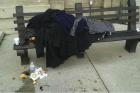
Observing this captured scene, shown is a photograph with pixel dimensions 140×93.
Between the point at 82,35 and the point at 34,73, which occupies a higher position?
the point at 82,35

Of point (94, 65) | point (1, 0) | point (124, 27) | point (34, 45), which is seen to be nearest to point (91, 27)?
point (94, 65)

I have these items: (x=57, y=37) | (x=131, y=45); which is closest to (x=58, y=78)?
(x=57, y=37)

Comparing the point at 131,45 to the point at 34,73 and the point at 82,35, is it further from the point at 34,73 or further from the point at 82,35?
the point at 34,73

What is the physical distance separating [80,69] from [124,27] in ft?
7.40

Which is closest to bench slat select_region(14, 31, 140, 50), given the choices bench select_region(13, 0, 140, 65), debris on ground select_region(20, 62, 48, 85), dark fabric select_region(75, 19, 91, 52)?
bench select_region(13, 0, 140, 65)

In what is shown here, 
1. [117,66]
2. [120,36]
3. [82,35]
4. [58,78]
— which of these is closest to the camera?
[58,78]

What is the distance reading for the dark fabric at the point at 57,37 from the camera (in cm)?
385

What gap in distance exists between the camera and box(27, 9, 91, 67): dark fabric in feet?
12.6

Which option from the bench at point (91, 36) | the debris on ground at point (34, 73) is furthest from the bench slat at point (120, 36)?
the debris on ground at point (34, 73)

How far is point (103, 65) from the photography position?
13.9 feet

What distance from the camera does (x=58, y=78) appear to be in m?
3.84

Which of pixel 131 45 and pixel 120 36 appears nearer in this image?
pixel 120 36

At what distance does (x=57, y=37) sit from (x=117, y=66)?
41.9 inches

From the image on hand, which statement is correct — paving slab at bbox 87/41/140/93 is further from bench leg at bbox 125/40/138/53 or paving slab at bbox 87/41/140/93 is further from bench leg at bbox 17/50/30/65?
bench leg at bbox 17/50/30/65
